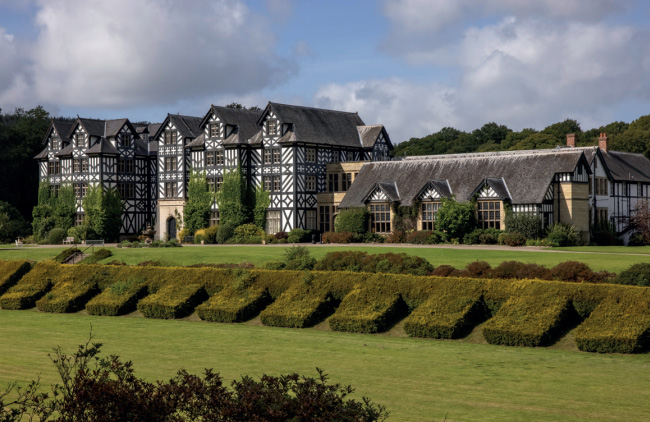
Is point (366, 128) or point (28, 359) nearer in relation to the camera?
point (28, 359)

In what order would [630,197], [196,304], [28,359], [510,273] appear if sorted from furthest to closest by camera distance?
[630,197] → [196,304] → [510,273] → [28,359]

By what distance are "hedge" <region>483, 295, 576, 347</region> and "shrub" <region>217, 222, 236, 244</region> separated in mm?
34321

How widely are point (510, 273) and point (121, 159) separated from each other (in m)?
44.6

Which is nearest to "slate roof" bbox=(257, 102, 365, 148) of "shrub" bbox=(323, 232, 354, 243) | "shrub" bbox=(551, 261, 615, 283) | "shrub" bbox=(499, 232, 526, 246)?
"shrub" bbox=(323, 232, 354, 243)

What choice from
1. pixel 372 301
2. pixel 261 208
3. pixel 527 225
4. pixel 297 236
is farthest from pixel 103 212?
pixel 372 301

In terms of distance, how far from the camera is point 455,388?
14.9 meters

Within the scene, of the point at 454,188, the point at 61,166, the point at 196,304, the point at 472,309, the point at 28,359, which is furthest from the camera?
the point at 61,166

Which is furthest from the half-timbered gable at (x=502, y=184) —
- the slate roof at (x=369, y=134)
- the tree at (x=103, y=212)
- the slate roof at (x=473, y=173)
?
the tree at (x=103, y=212)

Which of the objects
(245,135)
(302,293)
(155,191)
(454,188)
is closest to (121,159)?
Answer: (155,191)

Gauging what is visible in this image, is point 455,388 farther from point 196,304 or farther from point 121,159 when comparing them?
point 121,159

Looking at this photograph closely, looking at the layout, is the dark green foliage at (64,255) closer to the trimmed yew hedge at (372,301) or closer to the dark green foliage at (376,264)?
the trimmed yew hedge at (372,301)

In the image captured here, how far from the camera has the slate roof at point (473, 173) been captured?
46281mm

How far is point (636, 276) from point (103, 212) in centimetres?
4590

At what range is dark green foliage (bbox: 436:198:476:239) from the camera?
46156mm
